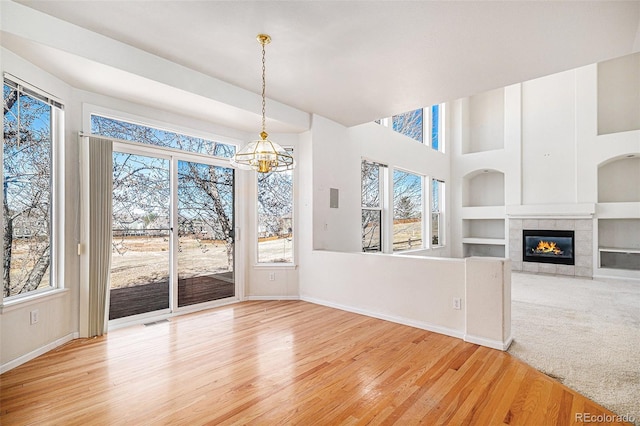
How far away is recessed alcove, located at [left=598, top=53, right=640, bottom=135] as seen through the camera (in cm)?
695

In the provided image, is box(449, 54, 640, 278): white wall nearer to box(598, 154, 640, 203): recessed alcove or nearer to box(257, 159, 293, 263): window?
box(598, 154, 640, 203): recessed alcove

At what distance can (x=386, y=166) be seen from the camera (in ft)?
21.5

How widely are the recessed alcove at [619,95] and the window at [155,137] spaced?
814cm

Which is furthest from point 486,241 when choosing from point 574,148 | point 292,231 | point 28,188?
point 28,188

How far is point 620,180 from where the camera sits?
709 centimetres

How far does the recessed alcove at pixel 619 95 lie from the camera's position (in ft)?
22.8

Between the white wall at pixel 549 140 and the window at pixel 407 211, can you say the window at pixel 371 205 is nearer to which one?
the window at pixel 407 211

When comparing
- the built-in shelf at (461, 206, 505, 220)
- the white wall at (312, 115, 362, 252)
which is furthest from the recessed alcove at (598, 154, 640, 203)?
the white wall at (312, 115, 362, 252)

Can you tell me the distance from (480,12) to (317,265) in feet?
11.7

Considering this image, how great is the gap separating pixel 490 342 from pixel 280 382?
208cm

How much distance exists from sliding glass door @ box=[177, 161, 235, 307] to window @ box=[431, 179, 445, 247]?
18.2 ft

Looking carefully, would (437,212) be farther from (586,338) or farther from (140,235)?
(140,235)

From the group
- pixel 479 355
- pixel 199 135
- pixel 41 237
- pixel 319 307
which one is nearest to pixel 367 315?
pixel 319 307

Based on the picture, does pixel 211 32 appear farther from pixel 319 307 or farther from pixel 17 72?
pixel 319 307
